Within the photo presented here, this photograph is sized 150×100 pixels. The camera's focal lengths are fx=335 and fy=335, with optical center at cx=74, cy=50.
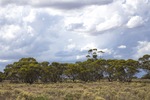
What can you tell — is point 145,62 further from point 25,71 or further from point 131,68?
point 25,71

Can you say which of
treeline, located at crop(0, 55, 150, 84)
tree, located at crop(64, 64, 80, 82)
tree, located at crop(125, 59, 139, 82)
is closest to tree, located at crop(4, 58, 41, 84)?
treeline, located at crop(0, 55, 150, 84)

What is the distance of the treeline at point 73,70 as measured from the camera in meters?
74.2

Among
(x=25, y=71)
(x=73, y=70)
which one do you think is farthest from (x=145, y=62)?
(x=25, y=71)

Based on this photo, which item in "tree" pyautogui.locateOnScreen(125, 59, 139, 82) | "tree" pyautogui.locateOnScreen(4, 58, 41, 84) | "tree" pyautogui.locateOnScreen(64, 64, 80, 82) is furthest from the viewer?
"tree" pyautogui.locateOnScreen(64, 64, 80, 82)

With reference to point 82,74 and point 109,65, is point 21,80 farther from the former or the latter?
point 109,65

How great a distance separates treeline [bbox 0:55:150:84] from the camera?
74.2 meters

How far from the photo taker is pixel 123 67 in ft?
242

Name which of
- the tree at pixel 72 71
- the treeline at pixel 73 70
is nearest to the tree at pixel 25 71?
the treeline at pixel 73 70

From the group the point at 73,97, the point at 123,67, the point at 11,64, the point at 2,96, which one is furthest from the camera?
the point at 11,64

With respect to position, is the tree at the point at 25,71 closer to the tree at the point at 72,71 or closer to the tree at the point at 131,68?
the tree at the point at 72,71

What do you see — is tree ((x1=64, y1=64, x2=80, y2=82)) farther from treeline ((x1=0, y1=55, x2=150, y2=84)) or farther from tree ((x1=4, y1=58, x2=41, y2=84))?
tree ((x1=4, y1=58, x2=41, y2=84))

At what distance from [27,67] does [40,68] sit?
3108 millimetres

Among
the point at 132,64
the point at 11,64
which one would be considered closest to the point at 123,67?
the point at 132,64

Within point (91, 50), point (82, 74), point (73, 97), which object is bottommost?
point (73, 97)
